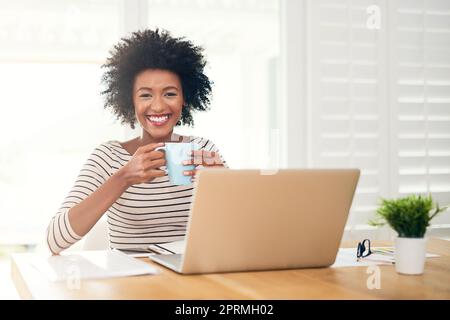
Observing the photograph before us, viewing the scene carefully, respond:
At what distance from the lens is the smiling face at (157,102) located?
6.61 ft

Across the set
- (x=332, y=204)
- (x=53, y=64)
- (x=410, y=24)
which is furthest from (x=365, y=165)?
(x=53, y=64)

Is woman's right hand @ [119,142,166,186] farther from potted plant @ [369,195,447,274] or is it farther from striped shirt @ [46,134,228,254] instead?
potted plant @ [369,195,447,274]

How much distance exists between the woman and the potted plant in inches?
17.9

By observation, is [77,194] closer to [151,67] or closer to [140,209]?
[140,209]

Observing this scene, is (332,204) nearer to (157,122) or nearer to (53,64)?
(157,122)

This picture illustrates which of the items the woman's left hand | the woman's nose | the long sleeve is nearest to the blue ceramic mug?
the woman's left hand

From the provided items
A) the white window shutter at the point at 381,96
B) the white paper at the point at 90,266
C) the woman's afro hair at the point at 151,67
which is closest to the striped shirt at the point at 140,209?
the woman's afro hair at the point at 151,67

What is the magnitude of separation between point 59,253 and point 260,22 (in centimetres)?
538

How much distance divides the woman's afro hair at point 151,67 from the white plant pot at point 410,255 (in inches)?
44.6

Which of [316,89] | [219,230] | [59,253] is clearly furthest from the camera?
[316,89]

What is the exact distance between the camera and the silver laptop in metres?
1.16

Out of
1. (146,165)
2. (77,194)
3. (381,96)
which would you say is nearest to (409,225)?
(146,165)

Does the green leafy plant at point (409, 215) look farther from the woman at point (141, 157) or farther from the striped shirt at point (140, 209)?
the striped shirt at point (140, 209)
